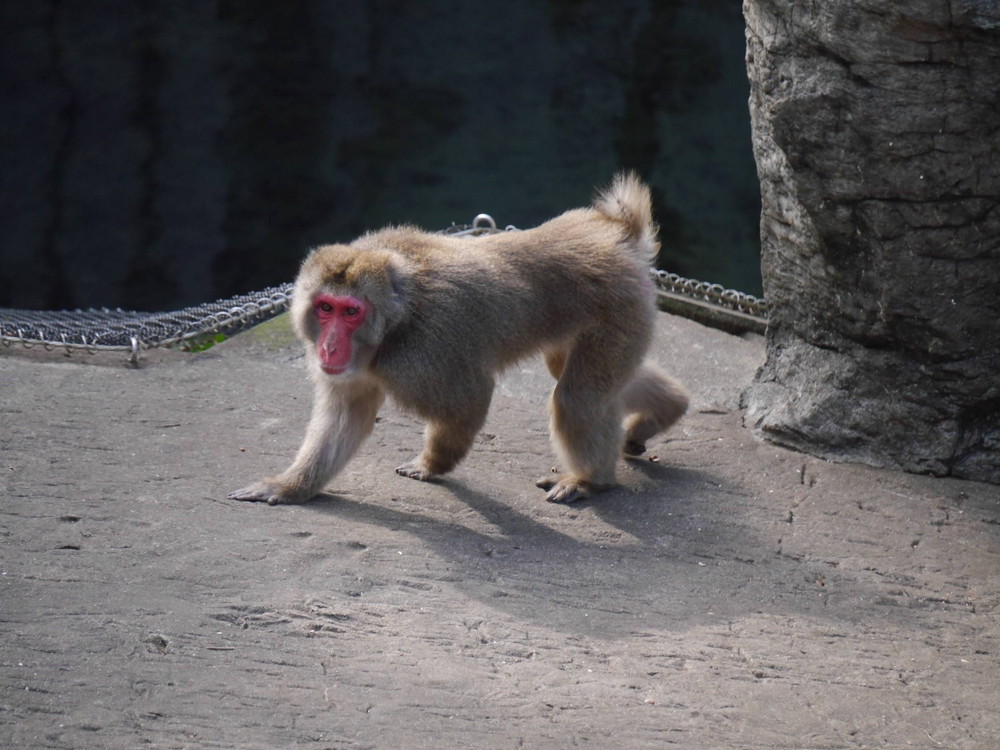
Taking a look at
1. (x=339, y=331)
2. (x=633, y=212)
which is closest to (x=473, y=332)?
(x=339, y=331)

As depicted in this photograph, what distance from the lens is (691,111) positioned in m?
12.2

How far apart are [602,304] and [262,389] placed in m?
2.50

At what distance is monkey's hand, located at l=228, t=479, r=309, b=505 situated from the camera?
18.0 feet

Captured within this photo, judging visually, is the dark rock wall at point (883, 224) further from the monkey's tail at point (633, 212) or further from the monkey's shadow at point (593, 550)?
the monkey's shadow at point (593, 550)

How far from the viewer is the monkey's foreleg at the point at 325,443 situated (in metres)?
5.53

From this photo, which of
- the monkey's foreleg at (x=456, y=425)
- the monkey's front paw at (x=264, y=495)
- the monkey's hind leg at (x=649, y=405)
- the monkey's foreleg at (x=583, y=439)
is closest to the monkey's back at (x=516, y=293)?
the monkey's foreleg at (x=456, y=425)

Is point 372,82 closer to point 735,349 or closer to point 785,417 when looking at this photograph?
point 735,349

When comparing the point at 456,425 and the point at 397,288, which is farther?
the point at 456,425

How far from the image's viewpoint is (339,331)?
5289 millimetres

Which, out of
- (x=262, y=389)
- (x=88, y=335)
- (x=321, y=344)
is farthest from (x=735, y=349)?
(x=88, y=335)

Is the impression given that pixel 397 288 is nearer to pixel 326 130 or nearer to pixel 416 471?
pixel 416 471

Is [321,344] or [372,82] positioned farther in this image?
[372,82]

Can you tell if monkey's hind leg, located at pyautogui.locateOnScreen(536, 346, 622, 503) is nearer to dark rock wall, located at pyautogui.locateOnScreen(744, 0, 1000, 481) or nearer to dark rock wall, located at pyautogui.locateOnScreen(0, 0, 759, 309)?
dark rock wall, located at pyautogui.locateOnScreen(744, 0, 1000, 481)

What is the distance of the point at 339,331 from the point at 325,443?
67 centimetres
